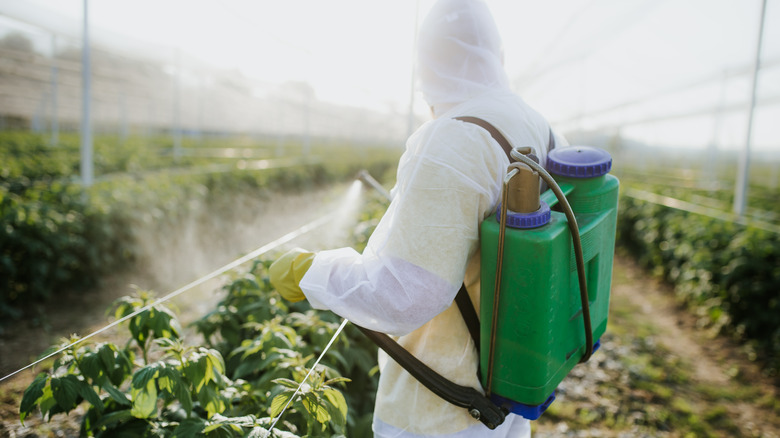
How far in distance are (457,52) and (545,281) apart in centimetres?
68

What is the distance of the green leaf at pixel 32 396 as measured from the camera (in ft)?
3.88

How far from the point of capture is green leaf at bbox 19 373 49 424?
118 centimetres

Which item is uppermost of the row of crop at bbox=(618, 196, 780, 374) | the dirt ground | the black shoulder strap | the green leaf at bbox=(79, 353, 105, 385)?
the black shoulder strap

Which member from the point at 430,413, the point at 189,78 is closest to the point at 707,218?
the point at 430,413

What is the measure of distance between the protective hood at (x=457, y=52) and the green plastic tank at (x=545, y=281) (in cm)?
31

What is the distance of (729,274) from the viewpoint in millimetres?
4031

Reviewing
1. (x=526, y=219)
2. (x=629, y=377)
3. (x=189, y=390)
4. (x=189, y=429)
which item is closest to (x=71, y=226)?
(x=189, y=390)

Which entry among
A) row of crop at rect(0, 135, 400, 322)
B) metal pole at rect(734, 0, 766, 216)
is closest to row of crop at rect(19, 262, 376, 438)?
row of crop at rect(0, 135, 400, 322)

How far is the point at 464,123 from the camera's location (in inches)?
41.8

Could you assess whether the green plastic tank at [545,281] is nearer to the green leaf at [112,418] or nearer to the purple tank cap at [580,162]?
the purple tank cap at [580,162]

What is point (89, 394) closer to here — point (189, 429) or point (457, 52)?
point (189, 429)

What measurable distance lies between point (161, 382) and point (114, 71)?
1618 cm

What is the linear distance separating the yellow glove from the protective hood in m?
0.58

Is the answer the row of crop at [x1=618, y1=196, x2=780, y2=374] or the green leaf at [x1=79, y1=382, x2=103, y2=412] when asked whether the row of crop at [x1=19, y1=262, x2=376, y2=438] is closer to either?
the green leaf at [x1=79, y1=382, x2=103, y2=412]
